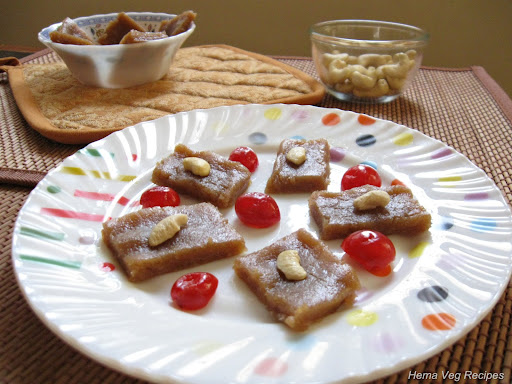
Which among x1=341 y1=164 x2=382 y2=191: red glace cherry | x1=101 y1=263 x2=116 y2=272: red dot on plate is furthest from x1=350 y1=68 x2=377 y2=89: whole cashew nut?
x1=101 y1=263 x2=116 y2=272: red dot on plate

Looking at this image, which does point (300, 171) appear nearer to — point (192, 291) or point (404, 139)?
point (404, 139)

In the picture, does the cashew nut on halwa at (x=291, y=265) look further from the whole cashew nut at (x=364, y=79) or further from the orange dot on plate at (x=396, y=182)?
the whole cashew nut at (x=364, y=79)

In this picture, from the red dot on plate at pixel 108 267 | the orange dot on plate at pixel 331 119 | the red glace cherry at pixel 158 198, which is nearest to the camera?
the red dot on plate at pixel 108 267

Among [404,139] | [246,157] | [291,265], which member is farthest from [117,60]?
[291,265]

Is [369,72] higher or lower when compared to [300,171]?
higher

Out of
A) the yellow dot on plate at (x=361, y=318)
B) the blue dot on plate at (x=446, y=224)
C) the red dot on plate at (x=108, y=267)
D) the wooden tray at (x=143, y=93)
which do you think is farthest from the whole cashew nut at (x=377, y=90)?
the red dot on plate at (x=108, y=267)
